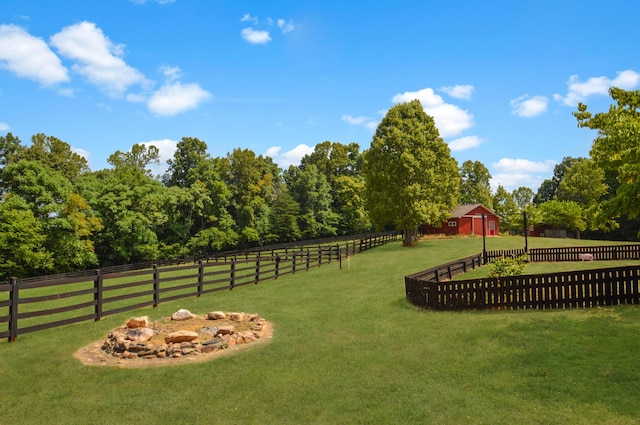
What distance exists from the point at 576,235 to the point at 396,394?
65519mm

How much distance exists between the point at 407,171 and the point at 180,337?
34.5 metres

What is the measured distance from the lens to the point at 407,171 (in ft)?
134

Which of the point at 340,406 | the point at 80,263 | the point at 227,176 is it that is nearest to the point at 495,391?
the point at 340,406

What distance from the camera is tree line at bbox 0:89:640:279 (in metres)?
38.1

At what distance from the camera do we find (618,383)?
6320 mm

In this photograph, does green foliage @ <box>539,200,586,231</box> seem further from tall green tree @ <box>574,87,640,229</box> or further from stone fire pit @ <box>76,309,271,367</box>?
stone fire pit @ <box>76,309,271,367</box>

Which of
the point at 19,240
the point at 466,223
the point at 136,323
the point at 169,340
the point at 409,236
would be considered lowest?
the point at 169,340

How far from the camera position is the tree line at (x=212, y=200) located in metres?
38.1

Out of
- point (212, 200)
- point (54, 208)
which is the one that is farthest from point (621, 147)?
point (212, 200)

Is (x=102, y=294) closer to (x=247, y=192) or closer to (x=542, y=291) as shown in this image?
(x=542, y=291)

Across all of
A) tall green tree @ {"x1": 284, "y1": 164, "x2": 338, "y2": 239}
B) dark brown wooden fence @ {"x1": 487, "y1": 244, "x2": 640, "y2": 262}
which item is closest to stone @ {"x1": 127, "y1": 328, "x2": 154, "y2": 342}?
dark brown wooden fence @ {"x1": 487, "y1": 244, "x2": 640, "y2": 262}

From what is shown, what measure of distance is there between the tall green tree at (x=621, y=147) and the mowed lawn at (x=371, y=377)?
280 cm

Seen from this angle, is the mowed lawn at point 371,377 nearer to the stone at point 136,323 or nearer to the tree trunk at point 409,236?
the stone at point 136,323

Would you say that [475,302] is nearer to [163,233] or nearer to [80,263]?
[80,263]
